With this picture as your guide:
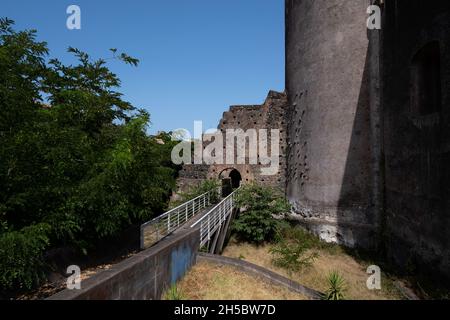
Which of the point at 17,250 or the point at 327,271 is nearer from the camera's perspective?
the point at 17,250

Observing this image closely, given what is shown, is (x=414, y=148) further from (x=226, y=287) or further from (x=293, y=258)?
(x=226, y=287)

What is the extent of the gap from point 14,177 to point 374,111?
11781 mm

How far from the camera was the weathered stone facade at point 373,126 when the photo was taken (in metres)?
7.44

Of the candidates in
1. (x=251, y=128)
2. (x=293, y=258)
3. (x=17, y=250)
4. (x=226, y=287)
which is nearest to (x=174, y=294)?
(x=226, y=287)

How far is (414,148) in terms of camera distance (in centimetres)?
834

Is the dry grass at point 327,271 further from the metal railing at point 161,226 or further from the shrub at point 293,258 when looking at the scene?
the metal railing at point 161,226

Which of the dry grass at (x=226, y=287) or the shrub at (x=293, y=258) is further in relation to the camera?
the shrub at (x=293, y=258)

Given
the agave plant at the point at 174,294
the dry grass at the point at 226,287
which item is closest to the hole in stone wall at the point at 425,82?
the dry grass at the point at 226,287

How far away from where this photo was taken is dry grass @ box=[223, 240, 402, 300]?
8.15 m

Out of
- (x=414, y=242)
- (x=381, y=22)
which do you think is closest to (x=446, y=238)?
(x=414, y=242)

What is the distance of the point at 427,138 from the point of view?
7.63 metres

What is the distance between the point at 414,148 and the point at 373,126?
10.8 feet

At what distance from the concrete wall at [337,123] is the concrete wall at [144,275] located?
7161 mm

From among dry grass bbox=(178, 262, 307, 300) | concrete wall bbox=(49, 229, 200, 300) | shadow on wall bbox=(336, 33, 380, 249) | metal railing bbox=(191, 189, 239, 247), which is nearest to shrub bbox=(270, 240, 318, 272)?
shadow on wall bbox=(336, 33, 380, 249)
